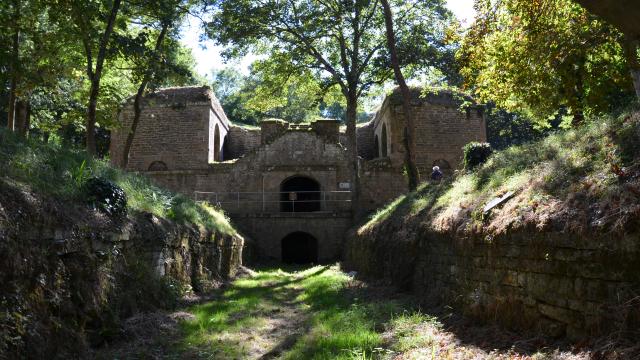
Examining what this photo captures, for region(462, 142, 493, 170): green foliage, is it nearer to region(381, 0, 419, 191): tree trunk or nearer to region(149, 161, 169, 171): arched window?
region(381, 0, 419, 191): tree trunk

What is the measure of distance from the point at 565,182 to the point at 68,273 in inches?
204

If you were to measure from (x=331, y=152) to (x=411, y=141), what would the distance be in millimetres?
9398

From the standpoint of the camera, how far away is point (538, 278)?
4773mm

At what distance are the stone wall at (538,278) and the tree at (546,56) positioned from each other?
166 inches

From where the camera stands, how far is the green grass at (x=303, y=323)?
18.6 feet

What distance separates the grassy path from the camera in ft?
16.7

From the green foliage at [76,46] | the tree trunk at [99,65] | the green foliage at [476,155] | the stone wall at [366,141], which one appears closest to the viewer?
the green foliage at [76,46]

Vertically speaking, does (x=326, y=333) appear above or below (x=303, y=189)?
below

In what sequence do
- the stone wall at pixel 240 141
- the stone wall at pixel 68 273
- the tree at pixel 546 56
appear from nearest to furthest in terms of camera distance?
the stone wall at pixel 68 273, the tree at pixel 546 56, the stone wall at pixel 240 141

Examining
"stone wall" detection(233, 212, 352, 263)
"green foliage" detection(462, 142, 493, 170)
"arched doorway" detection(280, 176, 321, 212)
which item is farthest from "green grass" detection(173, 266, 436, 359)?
"arched doorway" detection(280, 176, 321, 212)

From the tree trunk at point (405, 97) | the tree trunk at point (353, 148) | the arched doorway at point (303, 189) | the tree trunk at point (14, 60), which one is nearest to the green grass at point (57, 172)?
the tree trunk at point (14, 60)

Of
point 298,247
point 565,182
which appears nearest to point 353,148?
point 298,247

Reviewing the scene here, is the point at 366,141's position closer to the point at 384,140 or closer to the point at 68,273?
the point at 384,140

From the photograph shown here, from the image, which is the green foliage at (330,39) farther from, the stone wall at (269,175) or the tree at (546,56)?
the tree at (546,56)
